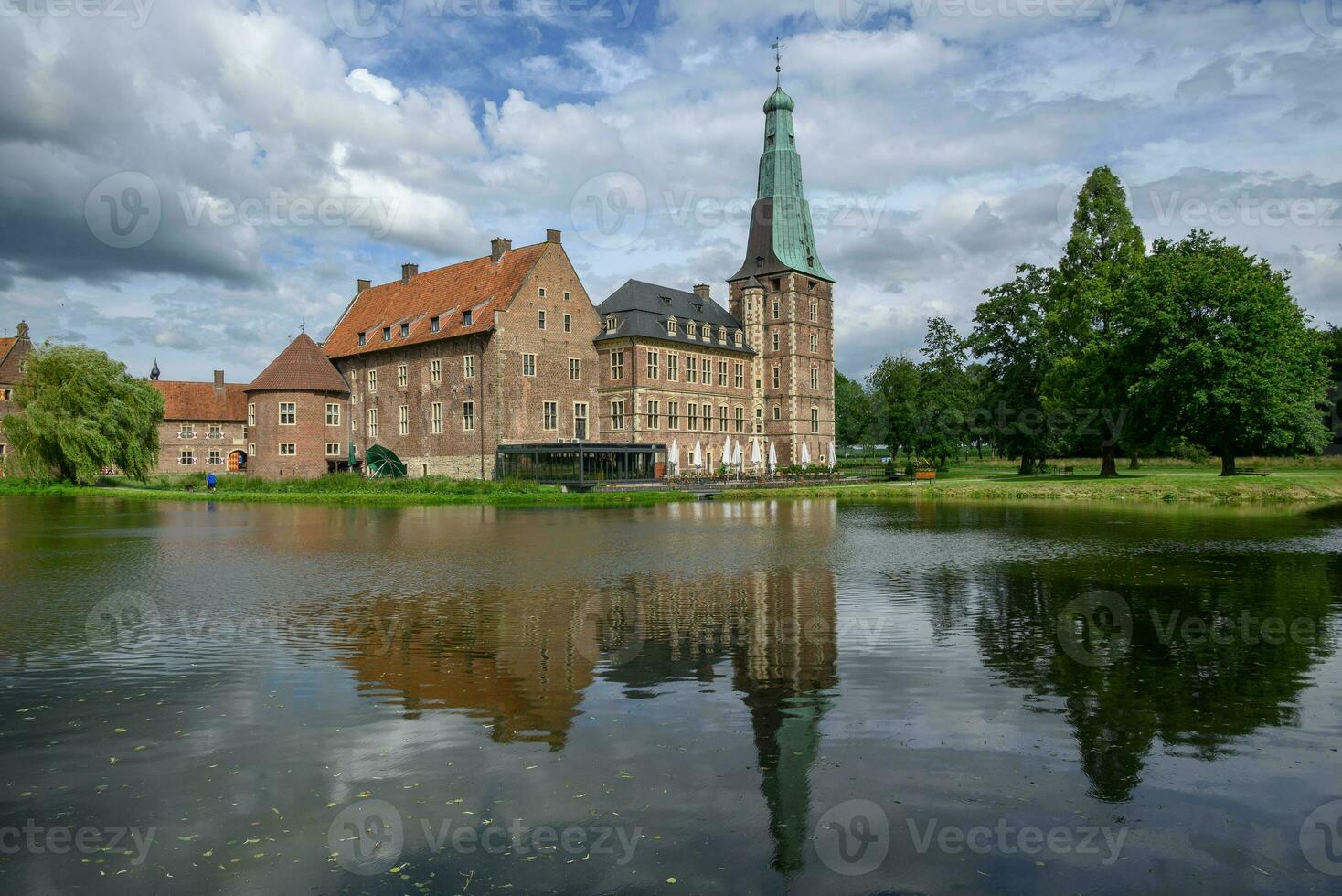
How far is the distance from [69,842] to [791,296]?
71093mm

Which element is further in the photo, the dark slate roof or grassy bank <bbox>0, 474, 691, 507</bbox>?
the dark slate roof

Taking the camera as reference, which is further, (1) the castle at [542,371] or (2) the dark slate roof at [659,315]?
(2) the dark slate roof at [659,315]

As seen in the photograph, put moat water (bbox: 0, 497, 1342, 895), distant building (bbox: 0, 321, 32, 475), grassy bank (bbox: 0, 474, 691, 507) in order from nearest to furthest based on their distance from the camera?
1. moat water (bbox: 0, 497, 1342, 895)
2. grassy bank (bbox: 0, 474, 691, 507)
3. distant building (bbox: 0, 321, 32, 475)

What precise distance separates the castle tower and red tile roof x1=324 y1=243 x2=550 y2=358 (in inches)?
862

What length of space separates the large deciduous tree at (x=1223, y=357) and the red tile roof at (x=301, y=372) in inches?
2120

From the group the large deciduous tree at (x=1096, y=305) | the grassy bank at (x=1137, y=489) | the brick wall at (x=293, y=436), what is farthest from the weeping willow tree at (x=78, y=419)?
the large deciduous tree at (x=1096, y=305)

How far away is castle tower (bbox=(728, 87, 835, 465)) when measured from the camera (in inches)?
2921

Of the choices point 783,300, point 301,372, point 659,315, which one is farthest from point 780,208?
point 301,372

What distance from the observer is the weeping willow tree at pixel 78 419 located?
51.0 metres

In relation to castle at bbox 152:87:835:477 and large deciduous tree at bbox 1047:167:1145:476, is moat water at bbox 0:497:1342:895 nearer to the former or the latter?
large deciduous tree at bbox 1047:167:1145:476

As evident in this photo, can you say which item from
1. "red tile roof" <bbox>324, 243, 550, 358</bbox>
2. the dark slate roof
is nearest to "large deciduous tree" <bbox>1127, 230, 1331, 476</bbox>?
the dark slate roof

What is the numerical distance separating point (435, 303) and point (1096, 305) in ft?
143

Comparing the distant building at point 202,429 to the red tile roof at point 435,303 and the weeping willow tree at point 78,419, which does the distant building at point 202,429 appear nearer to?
the red tile roof at point 435,303

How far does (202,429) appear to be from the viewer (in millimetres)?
75125
